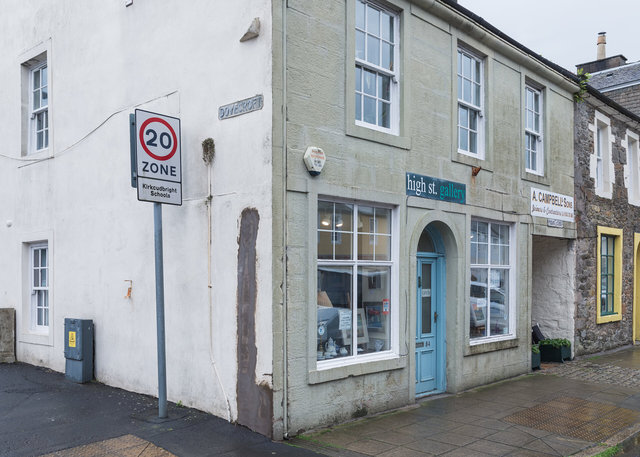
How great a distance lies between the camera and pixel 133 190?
905 centimetres

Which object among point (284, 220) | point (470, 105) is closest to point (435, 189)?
point (470, 105)

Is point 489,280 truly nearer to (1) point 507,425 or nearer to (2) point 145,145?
(1) point 507,425

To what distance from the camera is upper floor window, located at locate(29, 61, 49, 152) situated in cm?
1141

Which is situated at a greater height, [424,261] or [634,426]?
[424,261]

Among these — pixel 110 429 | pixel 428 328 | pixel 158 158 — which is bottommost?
pixel 110 429

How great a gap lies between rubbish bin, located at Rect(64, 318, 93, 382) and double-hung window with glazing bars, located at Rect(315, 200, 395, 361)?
13.1 feet

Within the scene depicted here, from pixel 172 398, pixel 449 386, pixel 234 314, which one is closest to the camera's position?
pixel 234 314

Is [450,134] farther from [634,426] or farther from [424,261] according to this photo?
[634,426]

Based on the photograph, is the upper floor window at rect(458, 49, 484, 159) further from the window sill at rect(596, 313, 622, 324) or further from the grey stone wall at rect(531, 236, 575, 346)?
the window sill at rect(596, 313, 622, 324)

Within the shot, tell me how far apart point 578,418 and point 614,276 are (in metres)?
8.30

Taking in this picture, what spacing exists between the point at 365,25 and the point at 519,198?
5017 mm

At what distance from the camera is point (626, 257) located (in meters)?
16.0

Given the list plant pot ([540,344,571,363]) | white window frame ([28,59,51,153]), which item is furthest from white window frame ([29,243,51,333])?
plant pot ([540,344,571,363])

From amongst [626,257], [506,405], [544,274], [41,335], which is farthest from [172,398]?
[626,257]
